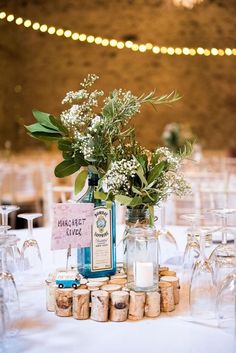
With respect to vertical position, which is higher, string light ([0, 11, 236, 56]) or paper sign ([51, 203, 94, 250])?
string light ([0, 11, 236, 56])

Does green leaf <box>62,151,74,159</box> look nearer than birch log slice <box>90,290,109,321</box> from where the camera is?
No

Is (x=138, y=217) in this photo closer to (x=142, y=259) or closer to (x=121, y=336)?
(x=142, y=259)

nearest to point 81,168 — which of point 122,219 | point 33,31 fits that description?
point 122,219

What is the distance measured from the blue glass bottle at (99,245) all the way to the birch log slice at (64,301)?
0.17 meters

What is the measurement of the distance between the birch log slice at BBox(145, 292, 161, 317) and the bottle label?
22 centimetres

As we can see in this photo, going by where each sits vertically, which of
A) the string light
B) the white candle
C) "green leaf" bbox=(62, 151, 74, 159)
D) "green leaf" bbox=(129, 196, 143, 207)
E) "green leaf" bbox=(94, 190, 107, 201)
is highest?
the string light

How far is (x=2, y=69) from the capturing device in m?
7.88

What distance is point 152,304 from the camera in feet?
4.24

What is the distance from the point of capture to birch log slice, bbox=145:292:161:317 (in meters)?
1.29

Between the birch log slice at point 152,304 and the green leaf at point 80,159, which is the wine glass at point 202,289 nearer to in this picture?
the birch log slice at point 152,304

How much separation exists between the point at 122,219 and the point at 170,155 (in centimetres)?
145

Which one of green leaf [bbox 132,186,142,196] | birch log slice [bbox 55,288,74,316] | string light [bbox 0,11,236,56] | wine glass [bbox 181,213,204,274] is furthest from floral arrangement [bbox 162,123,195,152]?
birch log slice [bbox 55,288,74,316]

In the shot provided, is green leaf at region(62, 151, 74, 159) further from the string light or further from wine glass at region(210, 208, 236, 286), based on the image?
the string light

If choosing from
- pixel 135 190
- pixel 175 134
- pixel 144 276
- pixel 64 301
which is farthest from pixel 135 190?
pixel 175 134
